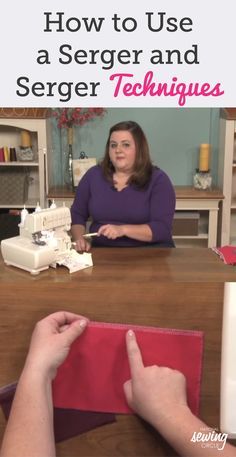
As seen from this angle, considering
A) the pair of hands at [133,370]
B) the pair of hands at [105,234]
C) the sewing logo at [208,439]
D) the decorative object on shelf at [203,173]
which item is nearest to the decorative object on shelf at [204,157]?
the decorative object on shelf at [203,173]

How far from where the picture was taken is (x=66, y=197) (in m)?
2.58

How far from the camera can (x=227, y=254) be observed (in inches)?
40.3

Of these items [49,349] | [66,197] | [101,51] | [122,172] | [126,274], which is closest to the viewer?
[49,349]

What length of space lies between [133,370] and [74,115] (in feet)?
7.18

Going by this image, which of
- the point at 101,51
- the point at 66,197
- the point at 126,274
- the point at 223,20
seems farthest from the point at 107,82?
the point at 66,197

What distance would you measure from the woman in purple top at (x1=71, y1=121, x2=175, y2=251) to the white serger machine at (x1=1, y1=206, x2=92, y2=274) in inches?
21.7

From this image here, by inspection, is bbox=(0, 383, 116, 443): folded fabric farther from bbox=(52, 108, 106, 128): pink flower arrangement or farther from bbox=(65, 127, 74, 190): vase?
bbox=(52, 108, 106, 128): pink flower arrangement

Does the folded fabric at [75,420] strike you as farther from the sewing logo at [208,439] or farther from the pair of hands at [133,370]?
the sewing logo at [208,439]

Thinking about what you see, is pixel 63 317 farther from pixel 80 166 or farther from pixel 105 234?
pixel 80 166

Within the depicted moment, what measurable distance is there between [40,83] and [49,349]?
427 millimetres

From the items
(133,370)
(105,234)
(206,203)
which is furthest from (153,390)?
(206,203)

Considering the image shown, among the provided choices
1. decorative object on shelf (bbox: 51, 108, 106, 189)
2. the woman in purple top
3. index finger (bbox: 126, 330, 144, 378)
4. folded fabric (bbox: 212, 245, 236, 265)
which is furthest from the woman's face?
decorative object on shelf (bbox: 51, 108, 106, 189)

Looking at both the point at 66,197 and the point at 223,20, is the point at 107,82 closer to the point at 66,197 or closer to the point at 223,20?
the point at 223,20

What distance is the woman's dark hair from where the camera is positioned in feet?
5.23
